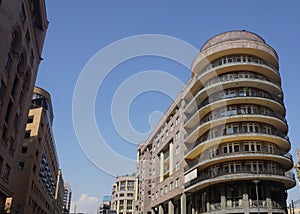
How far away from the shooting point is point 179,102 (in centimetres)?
5566

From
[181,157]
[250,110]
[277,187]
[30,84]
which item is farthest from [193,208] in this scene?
[30,84]

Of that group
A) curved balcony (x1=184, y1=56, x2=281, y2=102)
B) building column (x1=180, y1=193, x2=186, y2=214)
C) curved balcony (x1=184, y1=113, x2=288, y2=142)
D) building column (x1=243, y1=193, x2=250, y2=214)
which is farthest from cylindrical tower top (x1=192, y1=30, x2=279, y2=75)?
building column (x1=243, y1=193, x2=250, y2=214)

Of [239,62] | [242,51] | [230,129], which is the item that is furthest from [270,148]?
[242,51]

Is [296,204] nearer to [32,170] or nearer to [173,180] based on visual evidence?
[173,180]

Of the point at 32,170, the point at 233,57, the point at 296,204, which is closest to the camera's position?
the point at 233,57

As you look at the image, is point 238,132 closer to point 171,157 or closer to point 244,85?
point 244,85

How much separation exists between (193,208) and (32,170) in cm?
2975

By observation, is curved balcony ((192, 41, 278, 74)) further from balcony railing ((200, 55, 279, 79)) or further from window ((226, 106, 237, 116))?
window ((226, 106, 237, 116))

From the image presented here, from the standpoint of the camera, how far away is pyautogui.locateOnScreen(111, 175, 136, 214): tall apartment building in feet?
406

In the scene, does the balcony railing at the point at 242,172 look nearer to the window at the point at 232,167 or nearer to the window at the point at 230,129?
the window at the point at 232,167

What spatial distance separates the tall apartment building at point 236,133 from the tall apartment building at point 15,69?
76.9 ft

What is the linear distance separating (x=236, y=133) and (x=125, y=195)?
313 feet

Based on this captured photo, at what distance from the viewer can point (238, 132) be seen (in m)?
39.3

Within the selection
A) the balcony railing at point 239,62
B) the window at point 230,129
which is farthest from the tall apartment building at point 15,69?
the window at point 230,129
